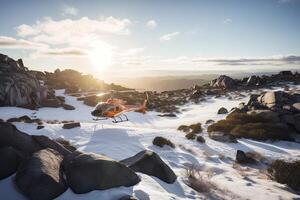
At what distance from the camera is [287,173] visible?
1018 centimetres

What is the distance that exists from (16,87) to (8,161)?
28.4 metres

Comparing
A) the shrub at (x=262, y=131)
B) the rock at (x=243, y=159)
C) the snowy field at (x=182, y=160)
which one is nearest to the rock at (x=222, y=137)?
the snowy field at (x=182, y=160)

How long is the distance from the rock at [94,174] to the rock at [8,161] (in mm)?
1441

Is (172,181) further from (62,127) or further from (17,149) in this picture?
(62,127)

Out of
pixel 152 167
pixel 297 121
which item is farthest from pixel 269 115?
pixel 152 167

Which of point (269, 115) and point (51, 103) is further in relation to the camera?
point (51, 103)

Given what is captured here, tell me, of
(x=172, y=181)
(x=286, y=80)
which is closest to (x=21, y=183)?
(x=172, y=181)

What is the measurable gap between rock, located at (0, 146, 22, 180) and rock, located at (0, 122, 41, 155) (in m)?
0.76

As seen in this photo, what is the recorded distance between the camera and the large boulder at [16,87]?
100 ft

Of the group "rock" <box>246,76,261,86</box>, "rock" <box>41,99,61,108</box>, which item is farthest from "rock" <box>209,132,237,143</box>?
"rock" <box>246,76,261,86</box>

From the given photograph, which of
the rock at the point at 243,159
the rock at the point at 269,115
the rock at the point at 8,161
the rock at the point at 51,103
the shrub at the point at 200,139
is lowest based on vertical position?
the rock at the point at 243,159

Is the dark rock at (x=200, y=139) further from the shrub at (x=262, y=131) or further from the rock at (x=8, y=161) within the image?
the rock at (x=8, y=161)

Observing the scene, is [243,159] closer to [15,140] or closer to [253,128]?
[253,128]

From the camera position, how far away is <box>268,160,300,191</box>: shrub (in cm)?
966
